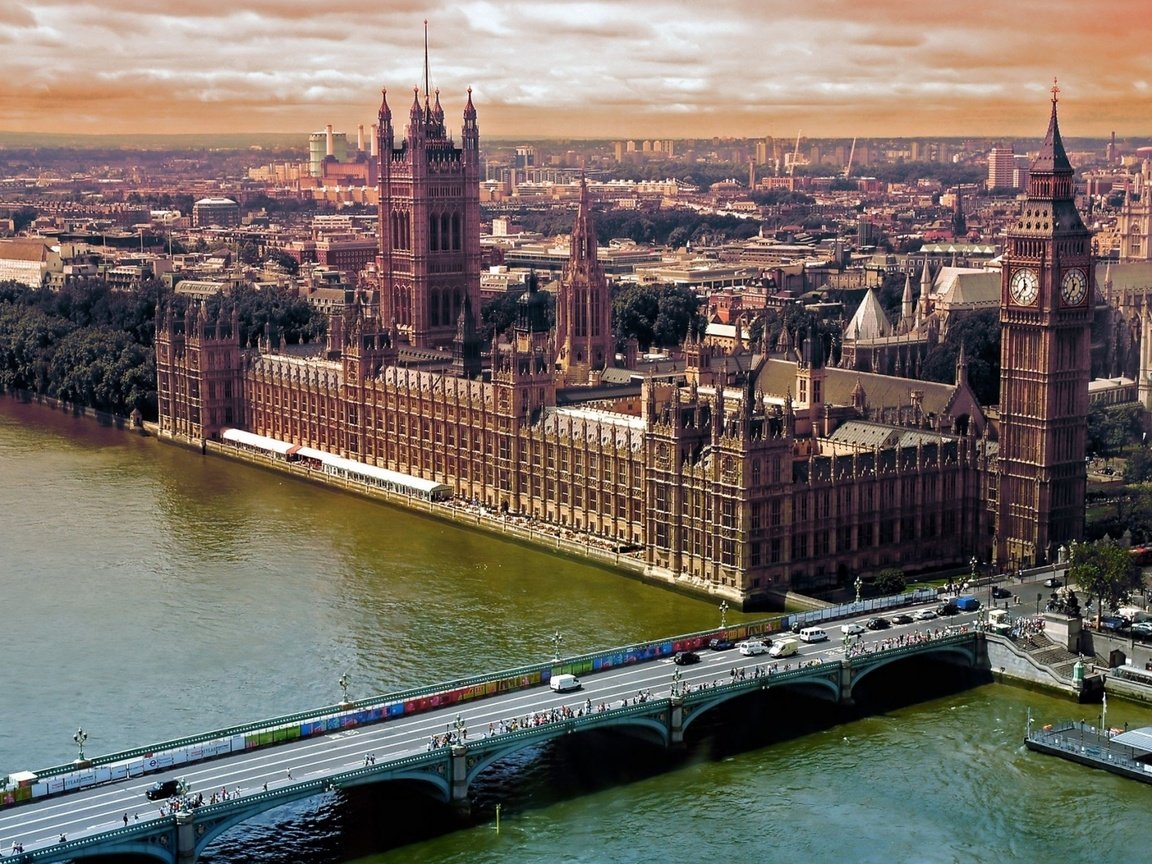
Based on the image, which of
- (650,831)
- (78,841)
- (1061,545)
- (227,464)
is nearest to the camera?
(78,841)

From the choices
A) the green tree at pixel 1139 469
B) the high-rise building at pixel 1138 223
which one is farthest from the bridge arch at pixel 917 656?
the high-rise building at pixel 1138 223

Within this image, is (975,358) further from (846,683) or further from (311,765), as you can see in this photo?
(311,765)

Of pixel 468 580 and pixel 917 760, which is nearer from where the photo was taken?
pixel 917 760

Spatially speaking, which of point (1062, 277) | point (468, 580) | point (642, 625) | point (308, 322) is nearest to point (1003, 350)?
point (1062, 277)

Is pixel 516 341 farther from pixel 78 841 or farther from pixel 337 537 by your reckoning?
pixel 78 841

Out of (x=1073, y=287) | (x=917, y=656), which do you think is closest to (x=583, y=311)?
(x=1073, y=287)

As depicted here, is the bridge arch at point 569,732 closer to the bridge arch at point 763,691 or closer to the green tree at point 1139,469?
the bridge arch at point 763,691

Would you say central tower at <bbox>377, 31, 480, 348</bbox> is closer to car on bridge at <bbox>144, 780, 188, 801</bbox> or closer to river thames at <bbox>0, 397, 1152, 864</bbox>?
river thames at <bbox>0, 397, 1152, 864</bbox>
